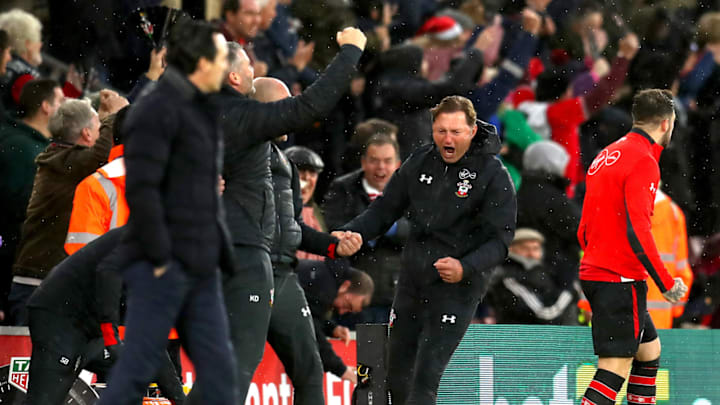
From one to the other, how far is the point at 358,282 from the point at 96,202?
2.33 m

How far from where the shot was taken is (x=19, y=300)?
936cm

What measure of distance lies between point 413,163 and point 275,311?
5.41 ft

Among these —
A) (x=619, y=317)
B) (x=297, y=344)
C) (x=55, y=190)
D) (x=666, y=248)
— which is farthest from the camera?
(x=666, y=248)

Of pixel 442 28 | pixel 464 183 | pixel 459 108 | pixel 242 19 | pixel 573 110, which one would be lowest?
pixel 464 183

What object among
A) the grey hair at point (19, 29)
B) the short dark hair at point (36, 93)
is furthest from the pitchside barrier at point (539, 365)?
the grey hair at point (19, 29)

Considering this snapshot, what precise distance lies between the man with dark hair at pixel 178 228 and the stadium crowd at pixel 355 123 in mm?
92

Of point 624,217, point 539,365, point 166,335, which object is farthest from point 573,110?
point 166,335

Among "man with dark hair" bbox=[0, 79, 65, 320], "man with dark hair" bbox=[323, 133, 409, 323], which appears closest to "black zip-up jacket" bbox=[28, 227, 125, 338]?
"man with dark hair" bbox=[0, 79, 65, 320]

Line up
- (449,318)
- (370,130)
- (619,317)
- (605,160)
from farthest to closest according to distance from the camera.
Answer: (370,130), (605,160), (619,317), (449,318)

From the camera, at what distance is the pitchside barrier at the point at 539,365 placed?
910cm

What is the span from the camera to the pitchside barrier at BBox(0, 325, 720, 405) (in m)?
8.68

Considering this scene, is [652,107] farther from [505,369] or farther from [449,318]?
[505,369]

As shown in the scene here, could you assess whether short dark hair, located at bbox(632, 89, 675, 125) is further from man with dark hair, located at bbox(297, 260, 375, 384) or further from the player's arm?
man with dark hair, located at bbox(297, 260, 375, 384)

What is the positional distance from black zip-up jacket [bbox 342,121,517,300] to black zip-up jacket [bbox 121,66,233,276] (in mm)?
2569
